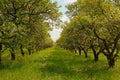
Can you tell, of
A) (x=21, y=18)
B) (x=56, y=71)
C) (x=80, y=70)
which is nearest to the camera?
(x=56, y=71)

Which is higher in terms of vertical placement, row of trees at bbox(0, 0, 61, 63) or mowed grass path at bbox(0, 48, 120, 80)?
row of trees at bbox(0, 0, 61, 63)

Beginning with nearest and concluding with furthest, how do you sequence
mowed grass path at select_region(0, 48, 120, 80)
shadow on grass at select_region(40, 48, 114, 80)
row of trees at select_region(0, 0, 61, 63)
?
mowed grass path at select_region(0, 48, 120, 80) < shadow on grass at select_region(40, 48, 114, 80) < row of trees at select_region(0, 0, 61, 63)

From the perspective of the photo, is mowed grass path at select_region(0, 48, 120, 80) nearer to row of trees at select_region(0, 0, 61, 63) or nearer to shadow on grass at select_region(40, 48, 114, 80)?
shadow on grass at select_region(40, 48, 114, 80)

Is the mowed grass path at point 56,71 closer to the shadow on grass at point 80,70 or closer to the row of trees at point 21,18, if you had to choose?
the shadow on grass at point 80,70

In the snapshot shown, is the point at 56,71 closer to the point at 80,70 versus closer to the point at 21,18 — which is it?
the point at 80,70

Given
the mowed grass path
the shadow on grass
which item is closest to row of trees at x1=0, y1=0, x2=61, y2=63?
the mowed grass path

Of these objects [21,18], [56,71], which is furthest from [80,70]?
[21,18]

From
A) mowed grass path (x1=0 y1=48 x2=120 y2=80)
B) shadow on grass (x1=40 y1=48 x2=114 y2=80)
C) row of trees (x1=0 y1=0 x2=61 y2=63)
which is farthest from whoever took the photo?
row of trees (x1=0 y1=0 x2=61 y2=63)

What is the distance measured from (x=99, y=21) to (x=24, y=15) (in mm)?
9427

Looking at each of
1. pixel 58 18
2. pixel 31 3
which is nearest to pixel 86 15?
pixel 58 18

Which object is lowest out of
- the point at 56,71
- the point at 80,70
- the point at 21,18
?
the point at 80,70

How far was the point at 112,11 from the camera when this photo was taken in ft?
104

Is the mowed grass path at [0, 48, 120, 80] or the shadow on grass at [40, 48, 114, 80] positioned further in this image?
the shadow on grass at [40, 48, 114, 80]

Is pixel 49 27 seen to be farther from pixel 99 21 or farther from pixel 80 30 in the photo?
pixel 99 21
